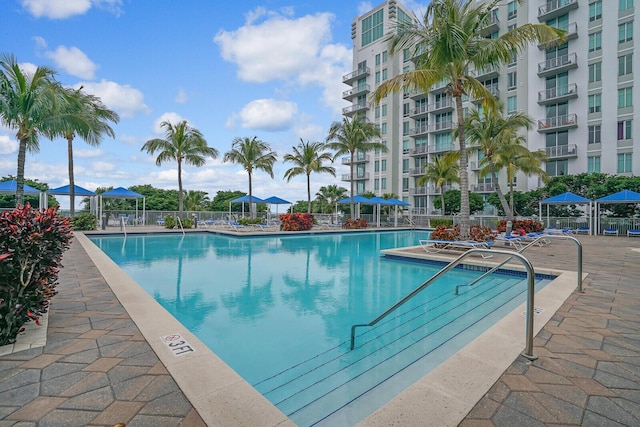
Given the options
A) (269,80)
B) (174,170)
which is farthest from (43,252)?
(174,170)

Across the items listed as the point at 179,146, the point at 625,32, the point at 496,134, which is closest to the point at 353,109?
the point at 179,146

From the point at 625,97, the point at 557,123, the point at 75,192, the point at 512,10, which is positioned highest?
the point at 512,10

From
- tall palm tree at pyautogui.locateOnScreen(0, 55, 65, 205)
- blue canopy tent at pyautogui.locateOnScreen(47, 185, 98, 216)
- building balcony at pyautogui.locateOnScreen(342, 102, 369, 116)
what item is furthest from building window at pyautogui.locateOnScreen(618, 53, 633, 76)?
blue canopy tent at pyautogui.locateOnScreen(47, 185, 98, 216)

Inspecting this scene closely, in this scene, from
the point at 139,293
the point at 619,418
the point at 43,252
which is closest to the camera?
the point at 619,418

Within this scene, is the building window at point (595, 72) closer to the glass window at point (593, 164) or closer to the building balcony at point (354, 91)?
the glass window at point (593, 164)

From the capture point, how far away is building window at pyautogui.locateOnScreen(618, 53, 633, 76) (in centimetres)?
2366

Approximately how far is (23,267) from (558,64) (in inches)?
1330

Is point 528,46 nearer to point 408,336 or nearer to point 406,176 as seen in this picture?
point 406,176

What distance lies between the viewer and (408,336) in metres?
4.50

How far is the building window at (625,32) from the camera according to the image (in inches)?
934

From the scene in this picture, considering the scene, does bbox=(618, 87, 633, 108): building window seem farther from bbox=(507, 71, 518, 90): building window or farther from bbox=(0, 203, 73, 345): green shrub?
bbox=(0, 203, 73, 345): green shrub

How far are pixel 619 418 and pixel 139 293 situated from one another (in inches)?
210

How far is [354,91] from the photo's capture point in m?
43.2

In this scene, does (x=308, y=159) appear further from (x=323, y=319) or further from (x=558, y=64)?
(x=323, y=319)
